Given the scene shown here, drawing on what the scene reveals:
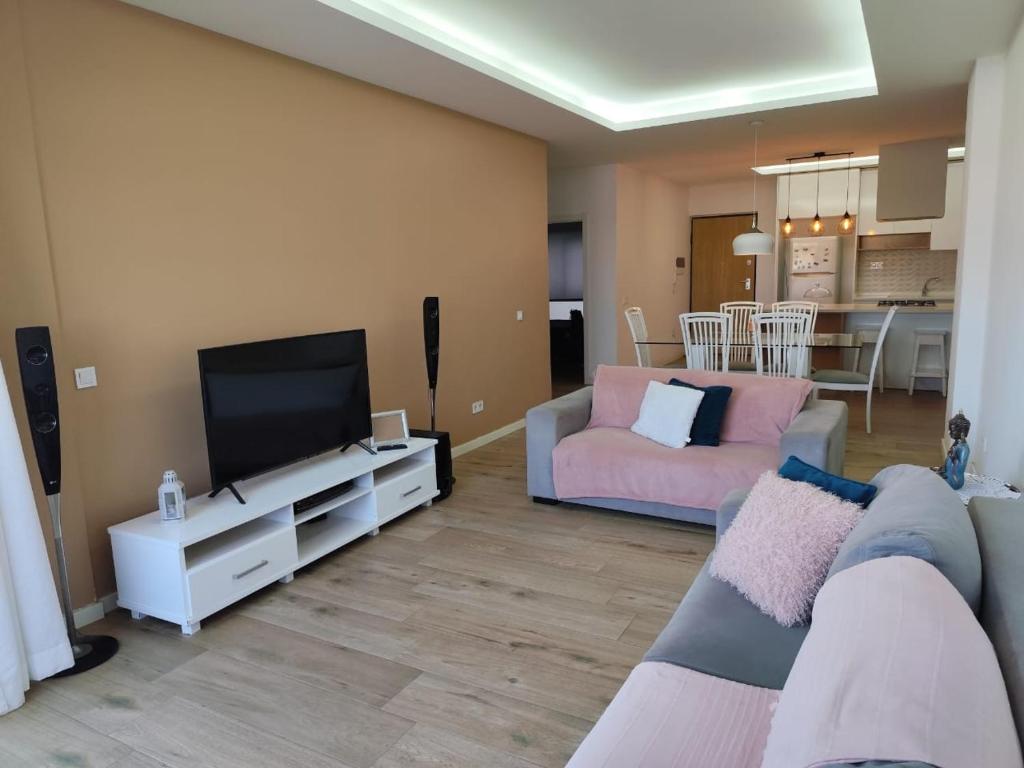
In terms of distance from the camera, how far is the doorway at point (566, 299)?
9.13 meters

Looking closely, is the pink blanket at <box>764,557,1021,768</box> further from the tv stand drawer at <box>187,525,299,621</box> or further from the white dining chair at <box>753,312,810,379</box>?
the white dining chair at <box>753,312,810,379</box>

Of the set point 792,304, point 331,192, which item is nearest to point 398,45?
point 331,192

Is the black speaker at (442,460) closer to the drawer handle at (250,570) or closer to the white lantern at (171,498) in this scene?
the drawer handle at (250,570)

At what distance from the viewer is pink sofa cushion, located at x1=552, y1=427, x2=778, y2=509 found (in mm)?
3641

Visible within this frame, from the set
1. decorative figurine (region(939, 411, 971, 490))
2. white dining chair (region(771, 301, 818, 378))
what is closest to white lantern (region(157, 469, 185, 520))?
decorative figurine (region(939, 411, 971, 490))

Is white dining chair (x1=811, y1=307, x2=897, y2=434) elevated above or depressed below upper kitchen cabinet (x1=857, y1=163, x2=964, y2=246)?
below

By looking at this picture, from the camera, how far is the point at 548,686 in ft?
7.88

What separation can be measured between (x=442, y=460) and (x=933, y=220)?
6.58 m

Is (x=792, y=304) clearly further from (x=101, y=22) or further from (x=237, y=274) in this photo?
(x=101, y=22)

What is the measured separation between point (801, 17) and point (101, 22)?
3.59 m

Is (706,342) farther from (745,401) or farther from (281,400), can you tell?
(281,400)

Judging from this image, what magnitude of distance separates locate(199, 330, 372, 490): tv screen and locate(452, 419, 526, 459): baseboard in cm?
146

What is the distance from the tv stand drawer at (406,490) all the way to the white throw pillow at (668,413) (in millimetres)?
1276

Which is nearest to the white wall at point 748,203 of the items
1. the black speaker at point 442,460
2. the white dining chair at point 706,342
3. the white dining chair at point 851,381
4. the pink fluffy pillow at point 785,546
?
the white dining chair at point 851,381
